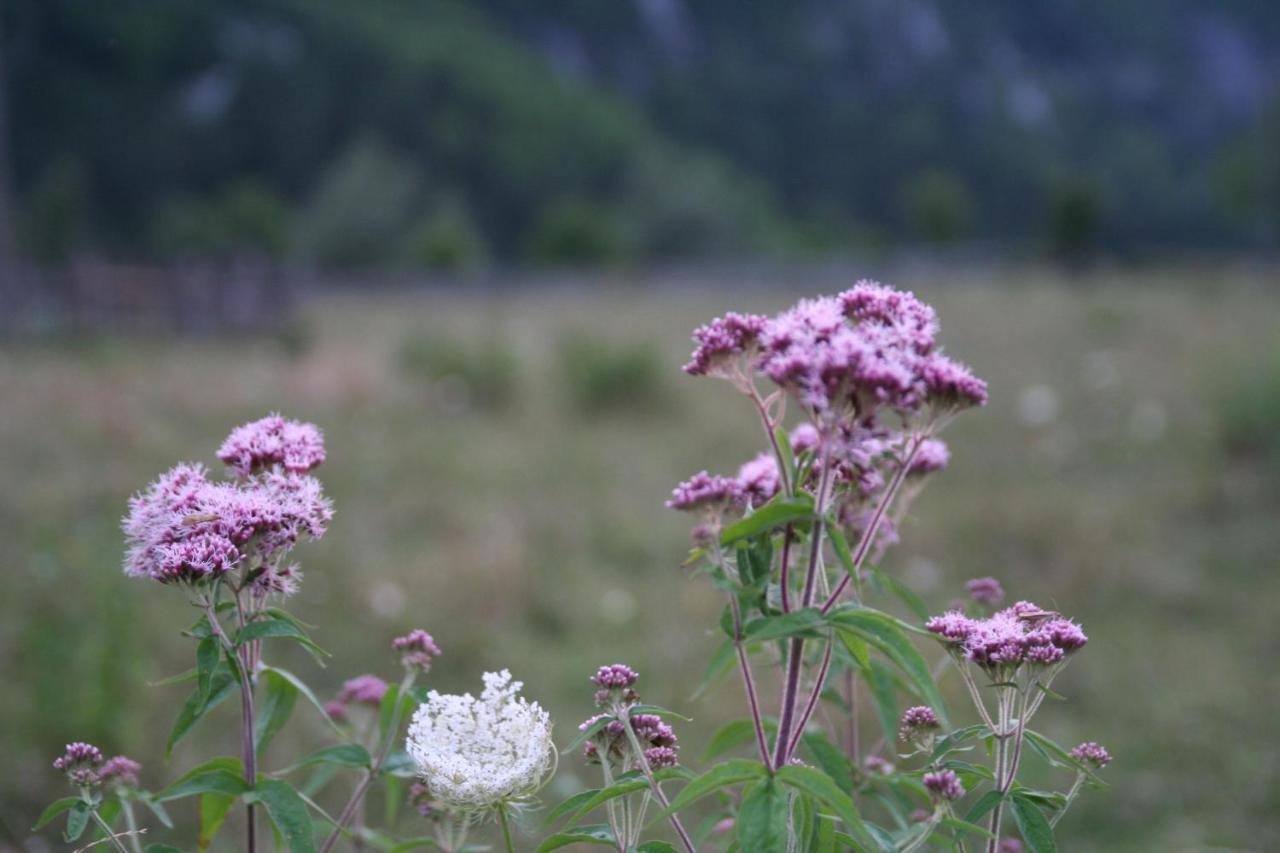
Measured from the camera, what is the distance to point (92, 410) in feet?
28.6

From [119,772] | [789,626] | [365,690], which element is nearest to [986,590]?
[789,626]

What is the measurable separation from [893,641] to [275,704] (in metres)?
1.02

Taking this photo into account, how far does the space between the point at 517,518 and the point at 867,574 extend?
5456mm

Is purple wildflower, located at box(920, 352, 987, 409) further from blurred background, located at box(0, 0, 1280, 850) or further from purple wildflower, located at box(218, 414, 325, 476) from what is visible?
blurred background, located at box(0, 0, 1280, 850)

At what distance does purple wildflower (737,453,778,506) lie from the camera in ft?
5.56

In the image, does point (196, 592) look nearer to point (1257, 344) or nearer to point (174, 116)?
point (1257, 344)

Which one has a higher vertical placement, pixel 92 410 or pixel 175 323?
pixel 175 323

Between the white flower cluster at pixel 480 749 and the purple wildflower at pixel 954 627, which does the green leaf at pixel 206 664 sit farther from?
the purple wildflower at pixel 954 627

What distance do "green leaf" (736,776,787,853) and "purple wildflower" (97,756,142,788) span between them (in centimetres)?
99

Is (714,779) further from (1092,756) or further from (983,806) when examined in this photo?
(1092,756)

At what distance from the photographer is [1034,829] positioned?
1.43 meters

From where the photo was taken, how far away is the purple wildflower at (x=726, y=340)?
4.92 feet

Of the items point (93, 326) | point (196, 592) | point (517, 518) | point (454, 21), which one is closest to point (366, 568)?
point (517, 518)

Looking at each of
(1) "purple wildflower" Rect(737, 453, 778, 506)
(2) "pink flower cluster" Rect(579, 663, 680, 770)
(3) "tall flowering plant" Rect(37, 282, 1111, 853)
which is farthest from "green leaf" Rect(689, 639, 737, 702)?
(1) "purple wildflower" Rect(737, 453, 778, 506)
